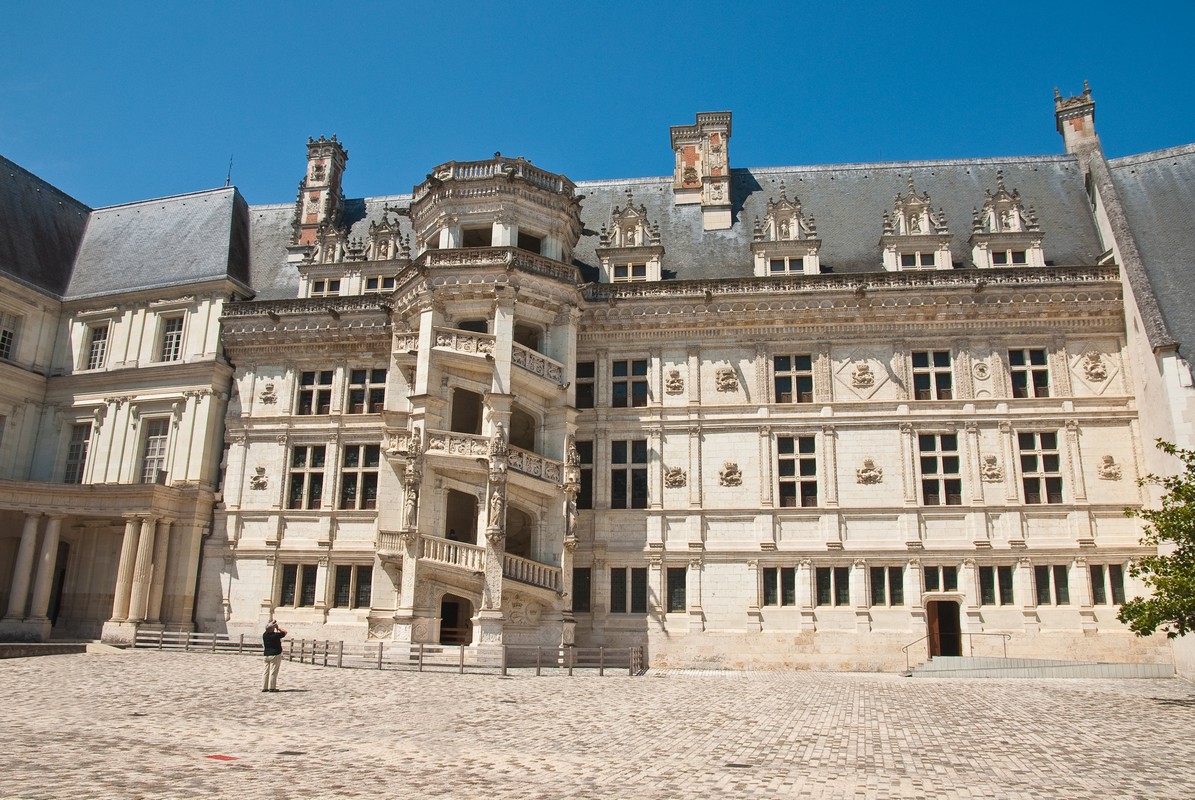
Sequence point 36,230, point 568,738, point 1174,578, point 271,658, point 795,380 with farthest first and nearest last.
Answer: point 36,230 < point 795,380 < point 1174,578 < point 271,658 < point 568,738

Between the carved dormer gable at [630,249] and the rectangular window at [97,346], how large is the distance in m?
19.4

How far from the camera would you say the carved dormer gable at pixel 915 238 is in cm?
3036

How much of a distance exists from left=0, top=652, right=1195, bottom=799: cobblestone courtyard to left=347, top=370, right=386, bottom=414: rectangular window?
1196cm

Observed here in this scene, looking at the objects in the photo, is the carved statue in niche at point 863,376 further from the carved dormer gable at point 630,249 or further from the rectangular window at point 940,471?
the carved dormer gable at point 630,249

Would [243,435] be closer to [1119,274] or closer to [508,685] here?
[508,685]

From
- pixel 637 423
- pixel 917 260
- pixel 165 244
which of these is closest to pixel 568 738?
pixel 637 423

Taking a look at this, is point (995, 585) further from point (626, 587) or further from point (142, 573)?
point (142, 573)

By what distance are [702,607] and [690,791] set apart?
18.6 m

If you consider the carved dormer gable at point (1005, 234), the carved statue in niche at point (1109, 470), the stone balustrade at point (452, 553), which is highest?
the carved dormer gable at point (1005, 234)

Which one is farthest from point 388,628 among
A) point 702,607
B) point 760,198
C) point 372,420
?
point 760,198

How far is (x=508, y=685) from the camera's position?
19.7 metres

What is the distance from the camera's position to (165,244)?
35.6 m

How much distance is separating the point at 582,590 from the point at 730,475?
611 cm

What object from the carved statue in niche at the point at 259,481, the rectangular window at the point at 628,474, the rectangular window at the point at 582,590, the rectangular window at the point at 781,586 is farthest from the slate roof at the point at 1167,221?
the carved statue in niche at the point at 259,481
